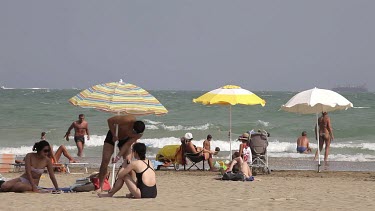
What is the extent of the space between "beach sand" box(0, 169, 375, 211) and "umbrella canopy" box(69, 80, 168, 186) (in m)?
1.24

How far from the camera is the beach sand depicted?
9.39 metres

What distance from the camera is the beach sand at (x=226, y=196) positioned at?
30.8ft

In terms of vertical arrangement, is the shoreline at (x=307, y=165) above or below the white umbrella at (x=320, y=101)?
below

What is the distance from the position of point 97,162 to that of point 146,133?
15303 millimetres

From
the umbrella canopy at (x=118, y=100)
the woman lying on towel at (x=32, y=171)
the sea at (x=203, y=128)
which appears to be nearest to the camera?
the woman lying on towel at (x=32, y=171)

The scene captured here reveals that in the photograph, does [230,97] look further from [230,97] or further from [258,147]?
[258,147]

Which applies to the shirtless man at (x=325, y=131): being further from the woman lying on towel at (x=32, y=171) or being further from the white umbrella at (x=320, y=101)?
the woman lying on towel at (x=32, y=171)

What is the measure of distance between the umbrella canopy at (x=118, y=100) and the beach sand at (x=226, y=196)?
124 cm

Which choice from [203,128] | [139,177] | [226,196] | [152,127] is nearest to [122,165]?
[139,177]

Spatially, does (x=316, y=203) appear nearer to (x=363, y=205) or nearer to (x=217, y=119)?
(x=363, y=205)

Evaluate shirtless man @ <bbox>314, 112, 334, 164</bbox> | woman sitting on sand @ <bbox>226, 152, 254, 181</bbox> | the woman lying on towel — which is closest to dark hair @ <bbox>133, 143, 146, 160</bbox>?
the woman lying on towel

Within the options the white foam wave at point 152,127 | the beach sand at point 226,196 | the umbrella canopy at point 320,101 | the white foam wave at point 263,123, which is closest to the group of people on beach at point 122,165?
the beach sand at point 226,196

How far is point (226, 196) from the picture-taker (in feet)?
35.4

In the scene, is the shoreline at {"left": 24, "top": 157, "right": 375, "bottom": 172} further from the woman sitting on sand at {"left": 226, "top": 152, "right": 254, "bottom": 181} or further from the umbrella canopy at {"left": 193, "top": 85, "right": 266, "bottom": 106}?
the woman sitting on sand at {"left": 226, "top": 152, "right": 254, "bottom": 181}
